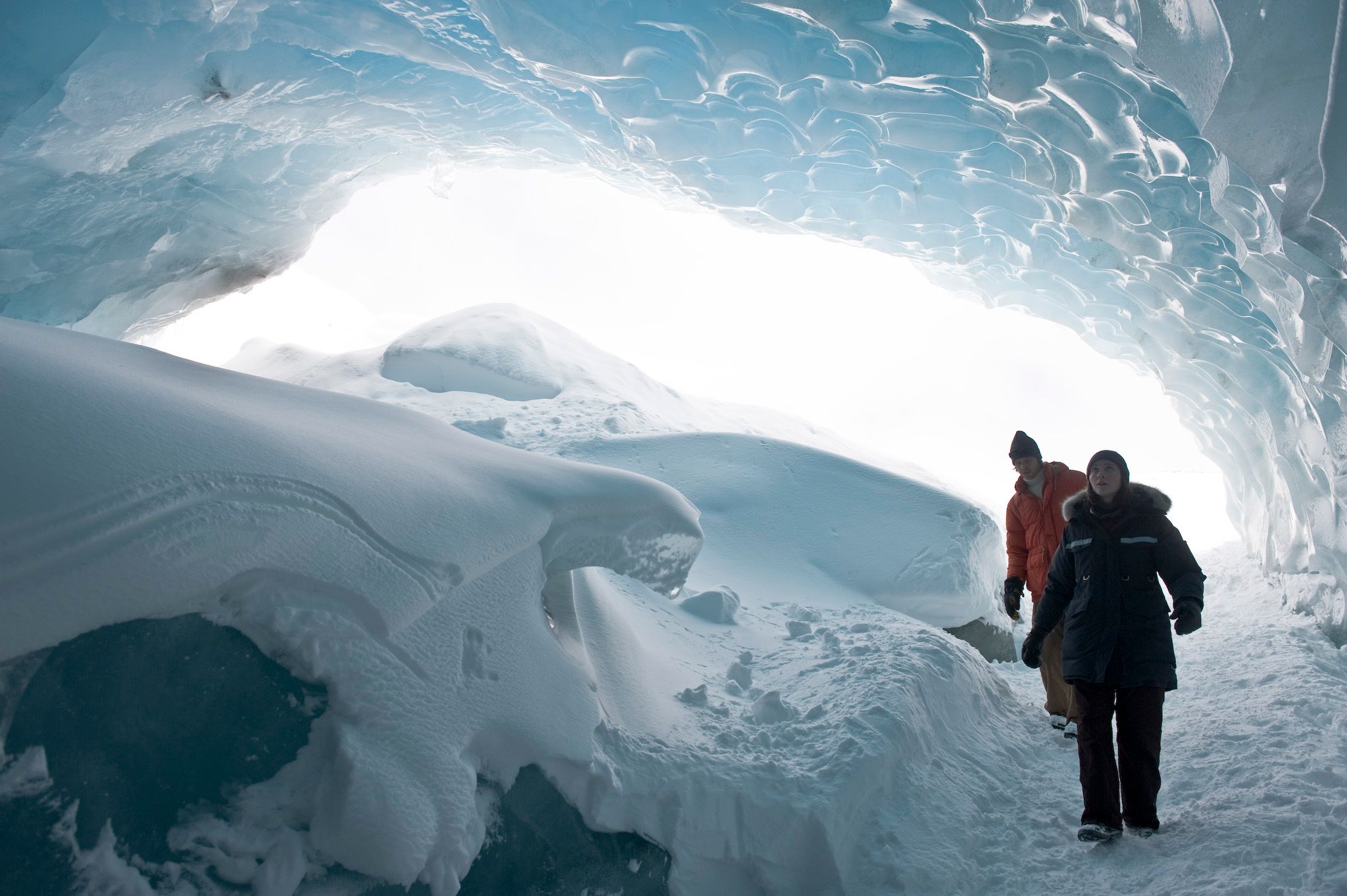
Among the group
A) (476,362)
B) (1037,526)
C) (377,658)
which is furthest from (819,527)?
(476,362)

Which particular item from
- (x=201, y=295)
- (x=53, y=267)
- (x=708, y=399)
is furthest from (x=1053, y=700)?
(x=201, y=295)

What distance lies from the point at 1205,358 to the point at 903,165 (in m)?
3.52

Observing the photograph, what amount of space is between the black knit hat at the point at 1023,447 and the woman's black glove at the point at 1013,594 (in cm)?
63

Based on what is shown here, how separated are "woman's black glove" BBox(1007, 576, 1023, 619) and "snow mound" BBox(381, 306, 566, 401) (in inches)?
197

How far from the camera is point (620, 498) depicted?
103 inches

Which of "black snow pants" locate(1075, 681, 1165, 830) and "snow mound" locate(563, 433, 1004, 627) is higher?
"black snow pants" locate(1075, 681, 1165, 830)

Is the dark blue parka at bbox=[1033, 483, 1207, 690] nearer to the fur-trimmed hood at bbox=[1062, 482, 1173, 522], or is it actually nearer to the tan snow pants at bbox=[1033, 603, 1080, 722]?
the fur-trimmed hood at bbox=[1062, 482, 1173, 522]

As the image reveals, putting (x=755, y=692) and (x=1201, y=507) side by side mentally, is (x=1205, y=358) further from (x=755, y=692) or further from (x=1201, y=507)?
(x=1201, y=507)

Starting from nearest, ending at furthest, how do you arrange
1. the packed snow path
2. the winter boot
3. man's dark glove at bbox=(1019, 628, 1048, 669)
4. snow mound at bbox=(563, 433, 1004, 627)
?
the packed snow path → the winter boot → man's dark glove at bbox=(1019, 628, 1048, 669) → snow mound at bbox=(563, 433, 1004, 627)

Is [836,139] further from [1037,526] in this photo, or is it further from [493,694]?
[493,694]

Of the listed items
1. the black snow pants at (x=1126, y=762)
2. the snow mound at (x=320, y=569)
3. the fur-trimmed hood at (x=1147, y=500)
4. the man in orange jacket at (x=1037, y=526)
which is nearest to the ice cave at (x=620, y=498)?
the snow mound at (x=320, y=569)

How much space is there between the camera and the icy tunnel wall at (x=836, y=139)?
420 cm

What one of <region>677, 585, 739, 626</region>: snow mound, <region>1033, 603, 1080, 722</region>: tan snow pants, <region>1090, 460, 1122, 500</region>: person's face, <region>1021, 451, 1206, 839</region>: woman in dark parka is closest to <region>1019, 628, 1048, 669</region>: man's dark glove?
<region>1021, 451, 1206, 839</region>: woman in dark parka

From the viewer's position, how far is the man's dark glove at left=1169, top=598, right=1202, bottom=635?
253 cm
